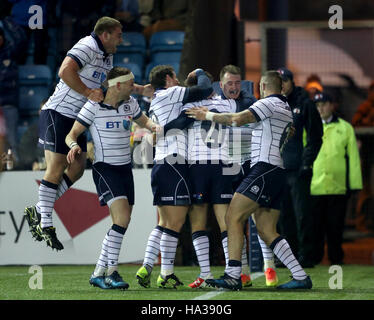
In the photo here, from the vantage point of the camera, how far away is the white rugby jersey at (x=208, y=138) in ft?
30.6

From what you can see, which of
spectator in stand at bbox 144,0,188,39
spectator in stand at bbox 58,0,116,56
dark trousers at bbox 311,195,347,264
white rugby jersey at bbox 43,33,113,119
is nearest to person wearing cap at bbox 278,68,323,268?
dark trousers at bbox 311,195,347,264

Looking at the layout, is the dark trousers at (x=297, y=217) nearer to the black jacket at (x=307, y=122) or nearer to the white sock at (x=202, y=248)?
the black jacket at (x=307, y=122)

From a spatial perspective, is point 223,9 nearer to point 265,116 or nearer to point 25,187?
point 25,187

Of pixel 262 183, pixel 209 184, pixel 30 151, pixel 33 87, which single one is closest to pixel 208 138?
pixel 209 184

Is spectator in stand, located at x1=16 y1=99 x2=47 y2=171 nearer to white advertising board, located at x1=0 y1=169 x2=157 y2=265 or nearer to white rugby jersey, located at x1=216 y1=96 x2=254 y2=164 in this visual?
white advertising board, located at x1=0 y1=169 x2=157 y2=265

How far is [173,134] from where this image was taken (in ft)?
30.2

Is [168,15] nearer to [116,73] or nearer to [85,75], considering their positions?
[85,75]

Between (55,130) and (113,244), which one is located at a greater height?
(55,130)

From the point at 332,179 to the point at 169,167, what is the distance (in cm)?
→ 409

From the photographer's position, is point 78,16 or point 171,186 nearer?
point 171,186

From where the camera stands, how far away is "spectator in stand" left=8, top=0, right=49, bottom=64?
16.1 meters

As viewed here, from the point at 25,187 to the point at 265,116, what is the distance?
4752 mm

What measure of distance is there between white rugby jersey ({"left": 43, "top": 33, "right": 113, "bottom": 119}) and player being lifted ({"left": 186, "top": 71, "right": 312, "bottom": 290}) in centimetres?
108

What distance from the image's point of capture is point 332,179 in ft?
41.7
